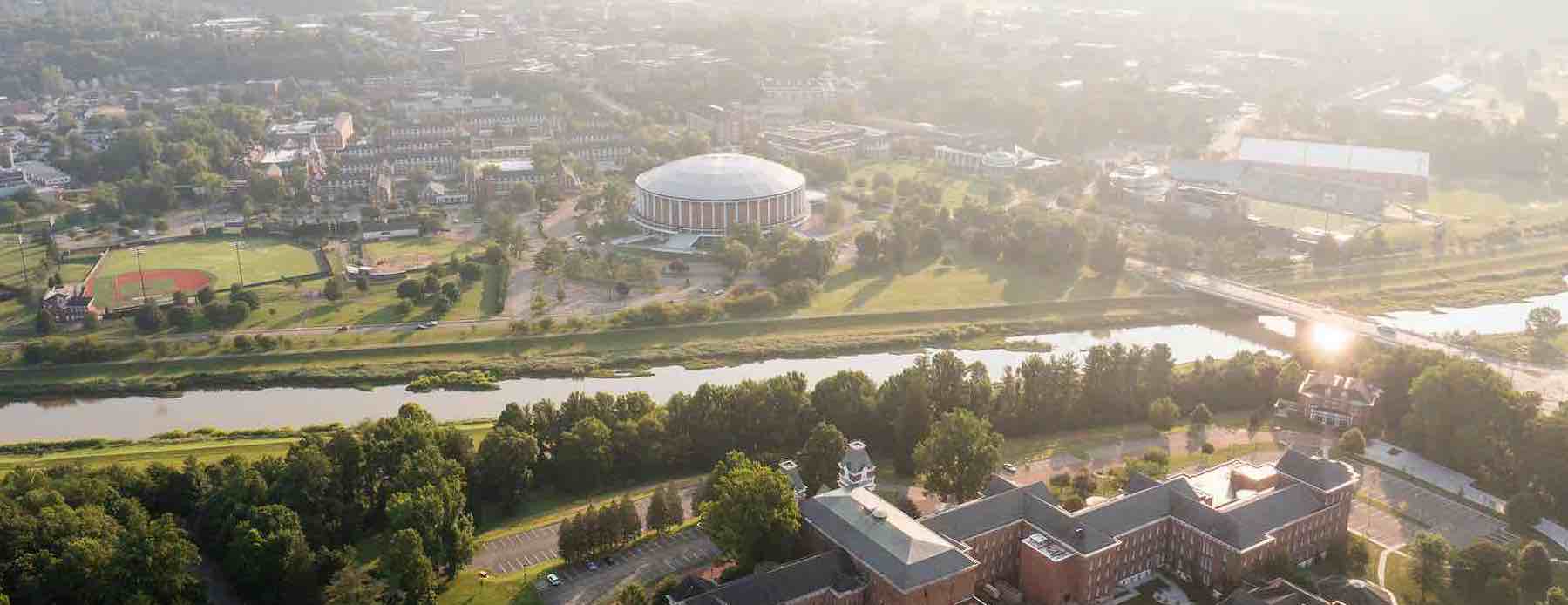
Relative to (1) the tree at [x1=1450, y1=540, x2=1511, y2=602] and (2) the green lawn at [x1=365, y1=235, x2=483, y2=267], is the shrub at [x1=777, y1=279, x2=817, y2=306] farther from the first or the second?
(1) the tree at [x1=1450, y1=540, x2=1511, y2=602]

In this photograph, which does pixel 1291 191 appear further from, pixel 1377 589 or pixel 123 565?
pixel 123 565

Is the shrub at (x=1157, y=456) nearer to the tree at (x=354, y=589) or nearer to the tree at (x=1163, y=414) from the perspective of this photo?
the tree at (x=1163, y=414)

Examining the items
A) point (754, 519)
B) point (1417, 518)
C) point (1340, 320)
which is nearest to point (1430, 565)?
point (1417, 518)

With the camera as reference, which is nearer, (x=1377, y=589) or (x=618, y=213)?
(x=1377, y=589)

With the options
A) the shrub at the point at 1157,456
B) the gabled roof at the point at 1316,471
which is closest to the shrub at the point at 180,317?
the shrub at the point at 1157,456

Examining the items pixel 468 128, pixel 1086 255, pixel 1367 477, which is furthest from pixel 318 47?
pixel 1367 477

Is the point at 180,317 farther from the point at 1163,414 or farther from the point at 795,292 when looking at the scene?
the point at 1163,414
